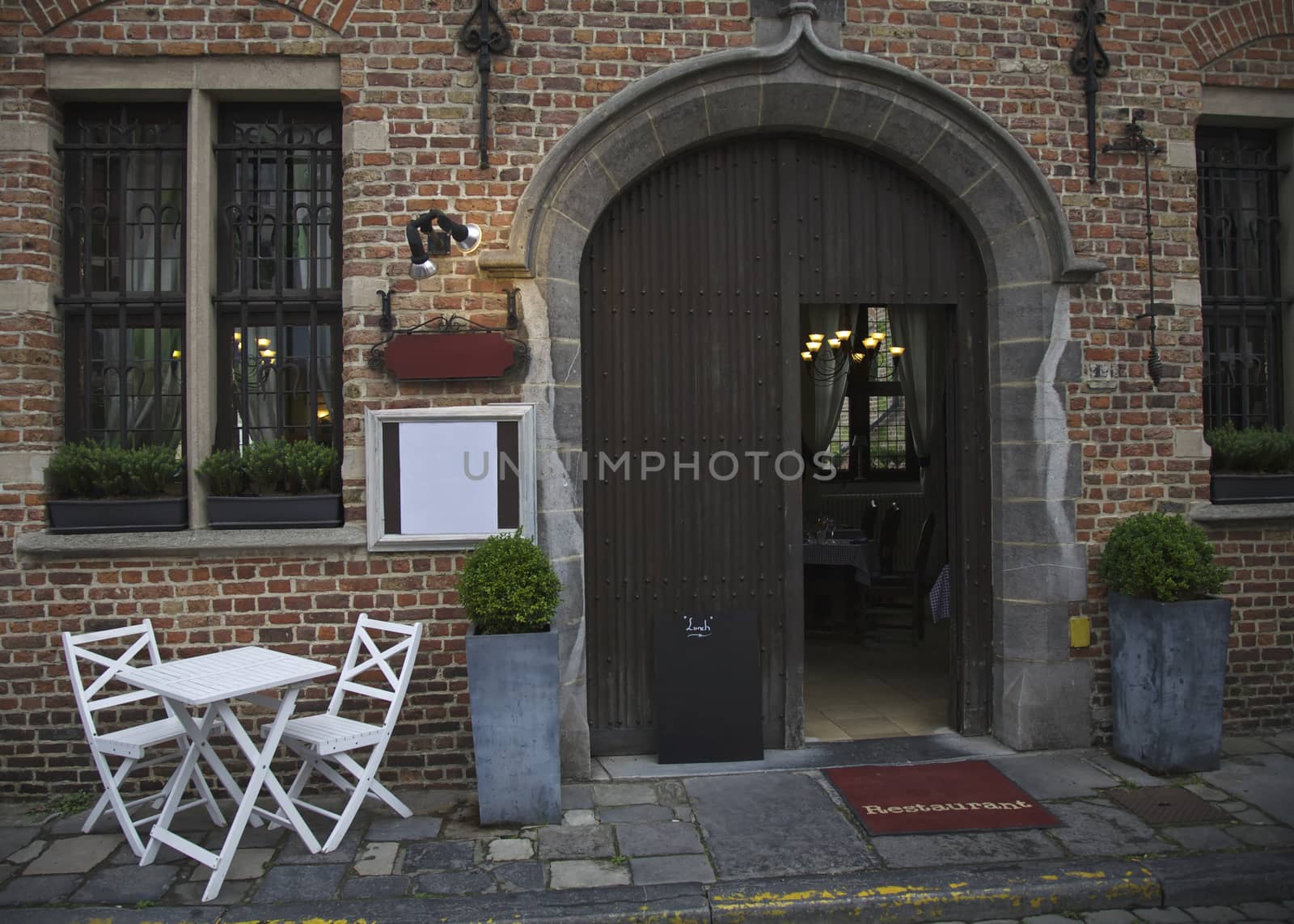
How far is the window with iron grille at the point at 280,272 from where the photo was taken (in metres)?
5.46

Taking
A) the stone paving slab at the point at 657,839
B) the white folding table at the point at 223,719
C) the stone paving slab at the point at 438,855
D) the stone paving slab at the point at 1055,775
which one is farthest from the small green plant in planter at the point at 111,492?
the stone paving slab at the point at 1055,775

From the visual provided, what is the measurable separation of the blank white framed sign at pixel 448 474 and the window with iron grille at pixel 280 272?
547 mm

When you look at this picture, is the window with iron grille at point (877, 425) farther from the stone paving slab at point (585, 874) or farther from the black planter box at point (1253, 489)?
the stone paving slab at point (585, 874)

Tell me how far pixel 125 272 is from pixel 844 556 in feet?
19.5

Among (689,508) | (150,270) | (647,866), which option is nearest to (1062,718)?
(689,508)

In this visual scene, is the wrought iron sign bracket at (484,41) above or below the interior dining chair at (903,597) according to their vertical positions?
above

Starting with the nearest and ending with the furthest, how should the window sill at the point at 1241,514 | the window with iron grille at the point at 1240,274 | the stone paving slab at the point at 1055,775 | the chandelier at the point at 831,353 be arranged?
the stone paving slab at the point at 1055,775 → the window sill at the point at 1241,514 → the window with iron grille at the point at 1240,274 → the chandelier at the point at 831,353

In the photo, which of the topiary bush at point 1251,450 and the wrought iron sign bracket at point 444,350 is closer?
the wrought iron sign bracket at point 444,350

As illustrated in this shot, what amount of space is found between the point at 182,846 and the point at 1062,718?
15.2 feet

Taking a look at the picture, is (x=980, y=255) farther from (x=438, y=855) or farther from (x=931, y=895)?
(x=438, y=855)

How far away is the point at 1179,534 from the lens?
17.3ft

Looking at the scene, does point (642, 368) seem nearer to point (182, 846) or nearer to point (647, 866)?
point (647, 866)

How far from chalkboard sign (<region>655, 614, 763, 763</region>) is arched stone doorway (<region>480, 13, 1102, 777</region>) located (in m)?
0.51

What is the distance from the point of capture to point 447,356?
514 centimetres
